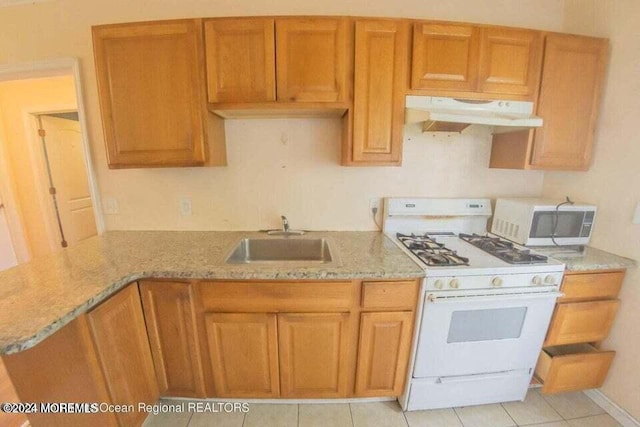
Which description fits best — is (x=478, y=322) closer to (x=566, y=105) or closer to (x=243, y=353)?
(x=243, y=353)

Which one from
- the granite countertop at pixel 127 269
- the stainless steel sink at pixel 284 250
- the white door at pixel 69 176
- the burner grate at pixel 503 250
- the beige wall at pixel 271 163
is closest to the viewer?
the granite countertop at pixel 127 269

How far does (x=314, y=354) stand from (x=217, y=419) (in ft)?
2.31

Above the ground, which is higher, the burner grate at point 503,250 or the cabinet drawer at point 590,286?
the burner grate at point 503,250

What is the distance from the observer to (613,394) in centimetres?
144

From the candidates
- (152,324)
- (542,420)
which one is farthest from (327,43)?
(542,420)

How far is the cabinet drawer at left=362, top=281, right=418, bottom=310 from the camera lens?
4.06 ft

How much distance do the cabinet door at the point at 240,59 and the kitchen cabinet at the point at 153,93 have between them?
0.07 meters

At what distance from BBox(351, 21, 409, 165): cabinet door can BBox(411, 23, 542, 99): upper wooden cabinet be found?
0.09m

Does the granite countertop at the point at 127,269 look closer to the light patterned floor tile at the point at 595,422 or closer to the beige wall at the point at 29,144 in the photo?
the light patterned floor tile at the point at 595,422

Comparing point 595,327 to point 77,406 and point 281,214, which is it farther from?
point 77,406

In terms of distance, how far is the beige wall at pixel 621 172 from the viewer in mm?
1348

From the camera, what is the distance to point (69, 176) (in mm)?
3023

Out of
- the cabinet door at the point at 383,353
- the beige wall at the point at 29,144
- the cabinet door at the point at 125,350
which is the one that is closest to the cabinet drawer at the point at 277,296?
the cabinet door at the point at 383,353

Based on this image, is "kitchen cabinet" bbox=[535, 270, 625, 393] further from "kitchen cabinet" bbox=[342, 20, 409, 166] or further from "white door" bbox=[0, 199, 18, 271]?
"white door" bbox=[0, 199, 18, 271]
